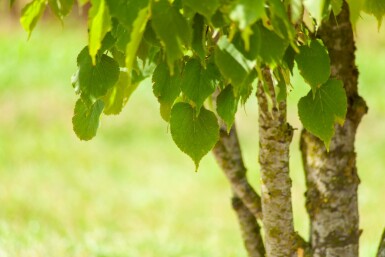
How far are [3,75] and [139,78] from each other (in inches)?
520

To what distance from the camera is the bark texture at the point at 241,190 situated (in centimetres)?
361

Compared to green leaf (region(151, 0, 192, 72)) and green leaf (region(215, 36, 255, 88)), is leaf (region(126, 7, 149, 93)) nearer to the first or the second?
green leaf (region(151, 0, 192, 72))

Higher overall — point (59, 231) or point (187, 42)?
point (59, 231)

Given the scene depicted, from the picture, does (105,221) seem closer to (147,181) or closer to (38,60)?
(147,181)

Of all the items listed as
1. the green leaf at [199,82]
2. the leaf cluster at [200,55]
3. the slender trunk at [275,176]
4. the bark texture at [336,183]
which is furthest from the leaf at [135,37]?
the bark texture at [336,183]

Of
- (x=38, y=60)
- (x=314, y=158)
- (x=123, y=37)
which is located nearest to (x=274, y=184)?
(x=314, y=158)

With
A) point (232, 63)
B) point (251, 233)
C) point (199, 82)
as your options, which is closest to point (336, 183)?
point (251, 233)

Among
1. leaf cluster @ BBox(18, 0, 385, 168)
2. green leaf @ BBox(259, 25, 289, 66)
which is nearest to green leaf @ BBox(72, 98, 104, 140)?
leaf cluster @ BBox(18, 0, 385, 168)

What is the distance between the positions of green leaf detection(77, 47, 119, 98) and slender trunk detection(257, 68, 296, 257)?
85 cm

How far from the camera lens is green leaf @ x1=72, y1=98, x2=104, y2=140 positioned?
7.67 feet

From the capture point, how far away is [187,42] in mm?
1786

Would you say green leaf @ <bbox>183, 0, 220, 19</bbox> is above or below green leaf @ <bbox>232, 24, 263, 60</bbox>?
above

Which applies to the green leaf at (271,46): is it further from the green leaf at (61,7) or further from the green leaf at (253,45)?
the green leaf at (61,7)

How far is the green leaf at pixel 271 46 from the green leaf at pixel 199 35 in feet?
0.59
